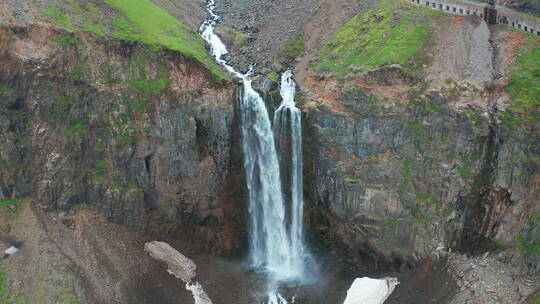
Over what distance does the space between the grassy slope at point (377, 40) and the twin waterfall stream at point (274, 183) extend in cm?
639

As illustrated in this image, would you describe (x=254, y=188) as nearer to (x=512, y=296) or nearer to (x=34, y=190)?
(x=34, y=190)

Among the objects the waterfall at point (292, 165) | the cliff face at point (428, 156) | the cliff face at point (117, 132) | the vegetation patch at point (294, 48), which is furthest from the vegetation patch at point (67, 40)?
the vegetation patch at point (294, 48)

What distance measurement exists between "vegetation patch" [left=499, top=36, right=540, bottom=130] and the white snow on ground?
1574 centimetres

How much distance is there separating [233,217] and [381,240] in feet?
43.7

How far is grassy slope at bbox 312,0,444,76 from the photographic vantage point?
42.7 metres

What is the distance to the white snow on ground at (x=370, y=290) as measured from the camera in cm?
3772

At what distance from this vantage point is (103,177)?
40875mm

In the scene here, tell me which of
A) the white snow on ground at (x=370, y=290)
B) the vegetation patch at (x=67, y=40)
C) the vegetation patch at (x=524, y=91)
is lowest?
the white snow on ground at (x=370, y=290)

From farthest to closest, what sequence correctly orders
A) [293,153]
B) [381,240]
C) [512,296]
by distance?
[293,153] → [381,240] → [512,296]

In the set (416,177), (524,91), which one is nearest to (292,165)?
(416,177)

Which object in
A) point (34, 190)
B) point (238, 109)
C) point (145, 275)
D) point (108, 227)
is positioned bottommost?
point (145, 275)

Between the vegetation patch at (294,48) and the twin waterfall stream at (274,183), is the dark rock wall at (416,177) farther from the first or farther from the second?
the vegetation patch at (294,48)

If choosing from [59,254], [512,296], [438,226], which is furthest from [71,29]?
[512,296]

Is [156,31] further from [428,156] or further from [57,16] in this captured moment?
[428,156]
